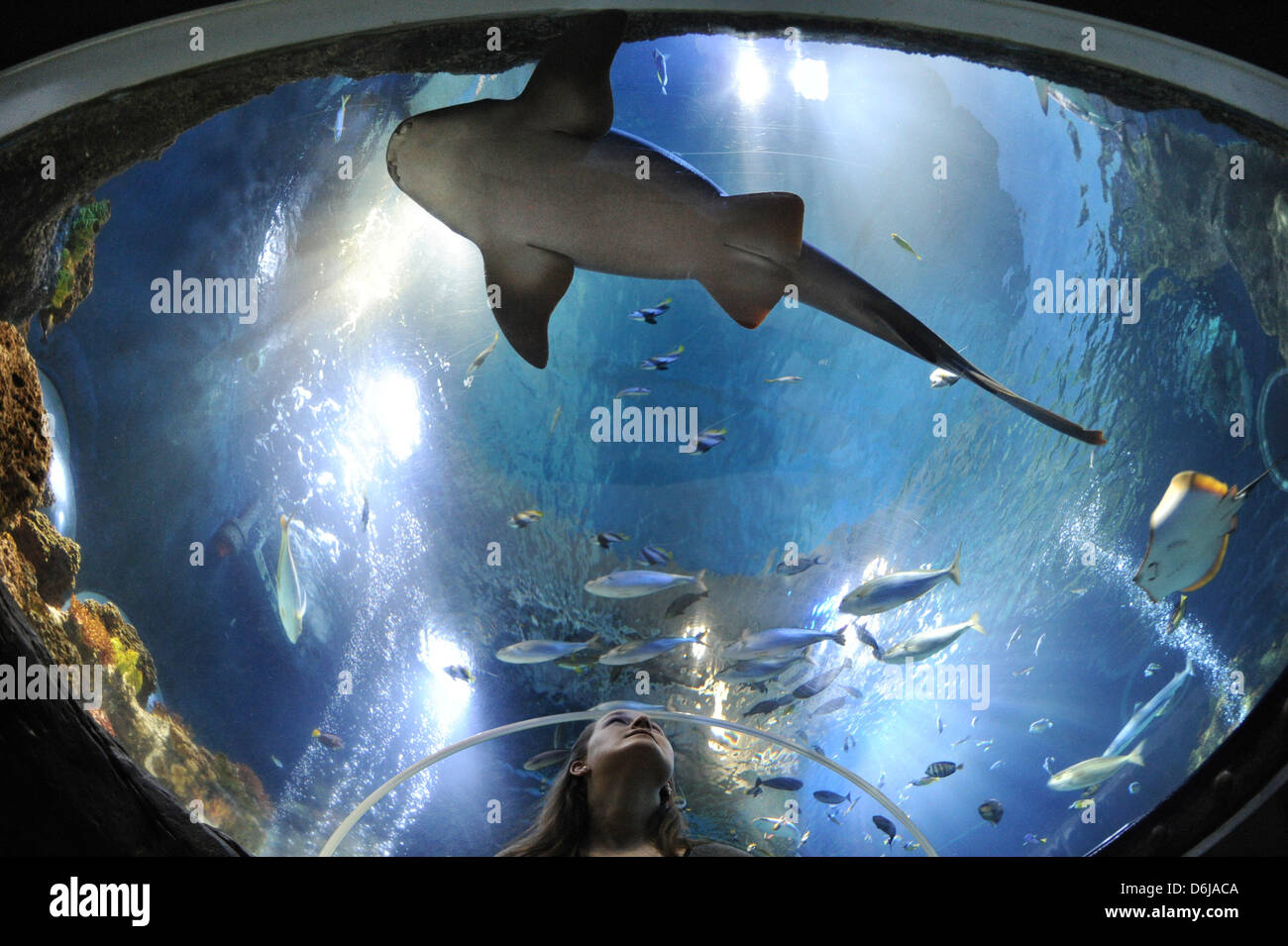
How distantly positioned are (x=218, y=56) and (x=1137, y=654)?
23.8ft

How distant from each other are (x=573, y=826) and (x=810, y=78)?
4.04 meters

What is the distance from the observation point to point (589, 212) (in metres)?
3.91

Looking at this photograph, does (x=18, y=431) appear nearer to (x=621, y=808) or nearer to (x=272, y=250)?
(x=272, y=250)

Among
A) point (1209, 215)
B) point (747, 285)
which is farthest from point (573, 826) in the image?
point (1209, 215)

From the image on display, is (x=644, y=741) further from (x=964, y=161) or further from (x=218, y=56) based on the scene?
(x=964, y=161)

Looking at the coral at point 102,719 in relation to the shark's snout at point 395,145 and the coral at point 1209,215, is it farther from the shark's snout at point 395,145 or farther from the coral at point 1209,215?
the coral at point 1209,215

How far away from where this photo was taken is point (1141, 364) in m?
6.50

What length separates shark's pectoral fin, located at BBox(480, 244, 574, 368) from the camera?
420 centimetres

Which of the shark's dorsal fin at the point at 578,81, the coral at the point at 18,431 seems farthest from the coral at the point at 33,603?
the shark's dorsal fin at the point at 578,81

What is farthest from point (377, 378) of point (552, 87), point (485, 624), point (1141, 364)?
point (1141, 364)

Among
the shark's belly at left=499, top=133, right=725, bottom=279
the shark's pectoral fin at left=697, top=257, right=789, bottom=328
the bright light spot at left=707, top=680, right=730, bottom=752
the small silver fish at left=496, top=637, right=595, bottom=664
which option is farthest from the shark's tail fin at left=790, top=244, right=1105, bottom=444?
the bright light spot at left=707, top=680, right=730, bottom=752

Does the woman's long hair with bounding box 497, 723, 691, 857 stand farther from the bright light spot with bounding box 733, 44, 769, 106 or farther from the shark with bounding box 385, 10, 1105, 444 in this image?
the bright light spot with bounding box 733, 44, 769, 106

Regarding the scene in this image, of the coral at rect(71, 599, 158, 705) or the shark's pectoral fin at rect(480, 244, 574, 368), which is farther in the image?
the coral at rect(71, 599, 158, 705)

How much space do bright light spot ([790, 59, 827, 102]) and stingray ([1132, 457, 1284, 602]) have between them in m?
3.67
